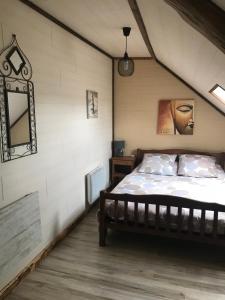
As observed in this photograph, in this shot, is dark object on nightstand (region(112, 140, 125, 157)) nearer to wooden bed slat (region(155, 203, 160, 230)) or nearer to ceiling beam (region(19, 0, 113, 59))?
ceiling beam (region(19, 0, 113, 59))

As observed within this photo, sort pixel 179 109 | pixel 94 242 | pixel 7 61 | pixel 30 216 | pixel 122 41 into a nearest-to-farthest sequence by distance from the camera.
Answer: pixel 7 61 → pixel 30 216 → pixel 94 242 → pixel 122 41 → pixel 179 109

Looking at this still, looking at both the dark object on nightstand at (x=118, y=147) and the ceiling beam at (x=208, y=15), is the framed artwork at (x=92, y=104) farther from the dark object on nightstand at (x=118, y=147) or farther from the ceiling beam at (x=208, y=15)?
the ceiling beam at (x=208, y=15)

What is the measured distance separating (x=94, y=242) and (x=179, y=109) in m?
2.62

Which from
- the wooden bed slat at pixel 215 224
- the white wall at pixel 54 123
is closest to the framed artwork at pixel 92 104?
the white wall at pixel 54 123

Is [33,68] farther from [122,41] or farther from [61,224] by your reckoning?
[61,224]

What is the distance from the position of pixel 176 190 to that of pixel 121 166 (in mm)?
1597

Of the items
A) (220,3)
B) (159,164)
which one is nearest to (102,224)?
(159,164)

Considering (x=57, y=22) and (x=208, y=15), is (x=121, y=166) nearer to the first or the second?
(x=57, y=22)

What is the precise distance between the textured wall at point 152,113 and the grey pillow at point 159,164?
0.35m

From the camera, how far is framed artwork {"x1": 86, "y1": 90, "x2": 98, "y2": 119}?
3510 millimetres

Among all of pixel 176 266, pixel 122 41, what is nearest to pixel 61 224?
pixel 176 266

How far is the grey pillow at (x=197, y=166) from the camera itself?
3.83 metres

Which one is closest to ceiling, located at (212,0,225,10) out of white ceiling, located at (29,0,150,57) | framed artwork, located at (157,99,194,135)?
white ceiling, located at (29,0,150,57)

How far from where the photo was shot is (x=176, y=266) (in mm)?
2469
